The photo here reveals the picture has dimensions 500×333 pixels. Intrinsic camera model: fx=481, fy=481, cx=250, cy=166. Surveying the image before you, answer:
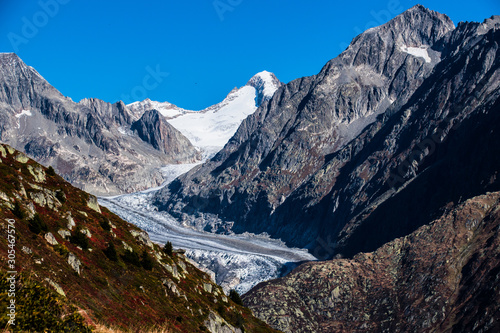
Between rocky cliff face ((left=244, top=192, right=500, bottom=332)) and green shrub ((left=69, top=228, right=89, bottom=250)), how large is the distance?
81.6 m

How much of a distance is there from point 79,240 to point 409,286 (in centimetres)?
10225

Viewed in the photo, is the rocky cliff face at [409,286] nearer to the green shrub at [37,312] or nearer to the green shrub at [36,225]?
the green shrub at [36,225]

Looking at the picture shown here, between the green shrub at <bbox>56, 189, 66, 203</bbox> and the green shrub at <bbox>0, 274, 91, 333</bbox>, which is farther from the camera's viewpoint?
the green shrub at <bbox>56, 189, 66, 203</bbox>

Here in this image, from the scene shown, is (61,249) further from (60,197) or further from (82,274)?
(60,197)

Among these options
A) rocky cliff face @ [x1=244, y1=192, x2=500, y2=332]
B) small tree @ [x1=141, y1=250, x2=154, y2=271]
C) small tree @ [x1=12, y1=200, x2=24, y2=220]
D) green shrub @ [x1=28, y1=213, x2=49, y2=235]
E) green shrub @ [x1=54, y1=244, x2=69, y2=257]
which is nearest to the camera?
green shrub @ [x1=54, y1=244, x2=69, y2=257]

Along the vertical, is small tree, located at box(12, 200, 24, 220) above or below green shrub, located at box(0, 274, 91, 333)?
above

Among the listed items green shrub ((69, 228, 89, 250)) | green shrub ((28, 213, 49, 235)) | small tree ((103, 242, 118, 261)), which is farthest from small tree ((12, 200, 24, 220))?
small tree ((103, 242, 118, 261))

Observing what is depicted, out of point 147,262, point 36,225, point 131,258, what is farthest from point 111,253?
point 36,225

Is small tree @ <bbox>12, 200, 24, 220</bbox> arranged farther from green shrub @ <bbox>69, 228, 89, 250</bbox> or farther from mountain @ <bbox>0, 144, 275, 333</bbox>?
green shrub @ <bbox>69, 228, 89, 250</bbox>

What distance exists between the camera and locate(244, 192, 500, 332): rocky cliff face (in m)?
109

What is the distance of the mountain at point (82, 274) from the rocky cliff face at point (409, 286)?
59.2m

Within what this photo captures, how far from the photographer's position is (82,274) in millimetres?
37281

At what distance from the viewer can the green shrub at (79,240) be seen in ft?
143

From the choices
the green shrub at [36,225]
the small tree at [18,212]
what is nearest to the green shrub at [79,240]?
the green shrub at [36,225]
